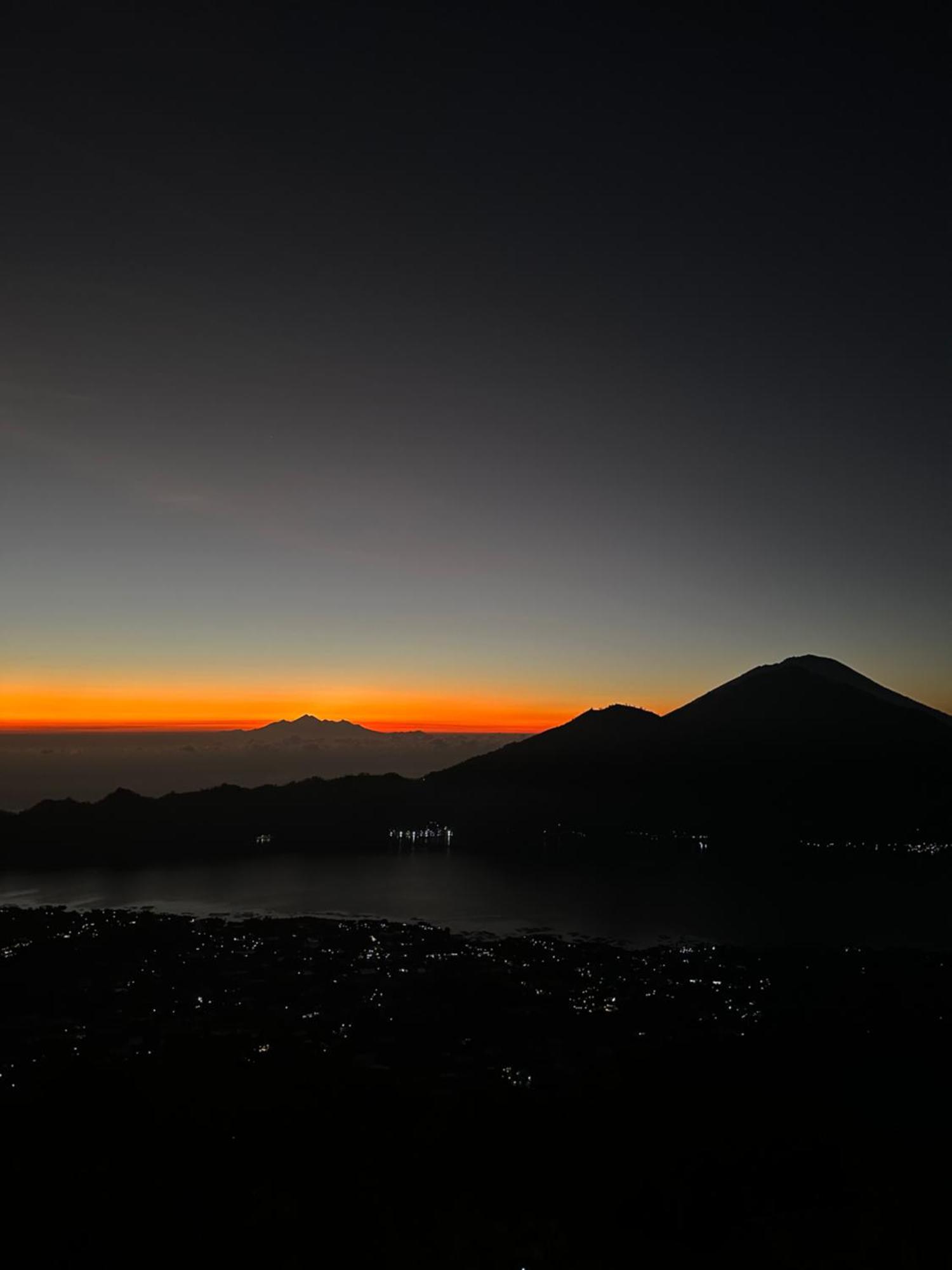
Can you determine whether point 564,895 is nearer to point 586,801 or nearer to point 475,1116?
point 475,1116

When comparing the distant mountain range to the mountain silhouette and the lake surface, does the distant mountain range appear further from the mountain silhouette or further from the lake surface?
the lake surface

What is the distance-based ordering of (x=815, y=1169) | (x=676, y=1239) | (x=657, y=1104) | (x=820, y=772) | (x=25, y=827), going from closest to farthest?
(x=676, y=1239), (x=815, y=1169), (x=657, y=1104), (x=25, y=827), (x=820, y=772)

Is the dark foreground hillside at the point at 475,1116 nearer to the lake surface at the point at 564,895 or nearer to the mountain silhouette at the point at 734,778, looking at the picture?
the lake surface at the point at 564,895

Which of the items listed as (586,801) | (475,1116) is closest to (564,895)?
(475,1116)

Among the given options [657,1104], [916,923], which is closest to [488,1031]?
[657,1104]

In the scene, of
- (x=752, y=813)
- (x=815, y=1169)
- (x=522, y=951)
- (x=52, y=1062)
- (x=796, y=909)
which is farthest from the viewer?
(x=752, y=813)

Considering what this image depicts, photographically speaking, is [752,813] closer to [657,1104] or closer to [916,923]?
[916,923]

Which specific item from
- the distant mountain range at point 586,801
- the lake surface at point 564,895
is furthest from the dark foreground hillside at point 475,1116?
the distant mountain range at point 586,801
